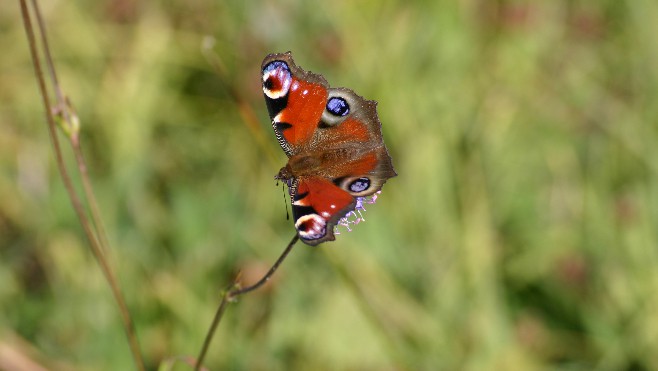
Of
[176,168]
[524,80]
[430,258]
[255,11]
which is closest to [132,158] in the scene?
[176,168]

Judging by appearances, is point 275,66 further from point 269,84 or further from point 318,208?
point 318,208

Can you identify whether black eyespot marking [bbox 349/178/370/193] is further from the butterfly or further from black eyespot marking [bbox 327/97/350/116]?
black eyespot marking [bbox 327/97/350/116]

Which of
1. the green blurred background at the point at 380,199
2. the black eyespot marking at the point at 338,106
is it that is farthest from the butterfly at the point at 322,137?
the green blurred background at the point at 380,199

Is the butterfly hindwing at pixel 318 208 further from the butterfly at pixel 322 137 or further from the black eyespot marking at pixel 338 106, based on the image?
the black eyespot marking at pixel 338 106

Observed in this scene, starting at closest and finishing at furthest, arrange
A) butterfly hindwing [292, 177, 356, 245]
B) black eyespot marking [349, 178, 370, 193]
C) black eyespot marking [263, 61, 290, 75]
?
1. butterfly hindwing [292, 177, 356, 245]
2. black eyespot marking [349, 178, 370, 193]
3. black eyespot marking [263, 61, 290, 75]

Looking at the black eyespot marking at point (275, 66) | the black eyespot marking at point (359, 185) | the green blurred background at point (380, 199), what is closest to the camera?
the black eyespot marking at point (359, 185)

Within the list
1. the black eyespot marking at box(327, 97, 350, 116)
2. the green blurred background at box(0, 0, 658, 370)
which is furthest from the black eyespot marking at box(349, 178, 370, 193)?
the green blurred background at box(0, 0, 658, 370)

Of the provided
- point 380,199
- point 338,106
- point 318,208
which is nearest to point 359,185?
point 318,208
